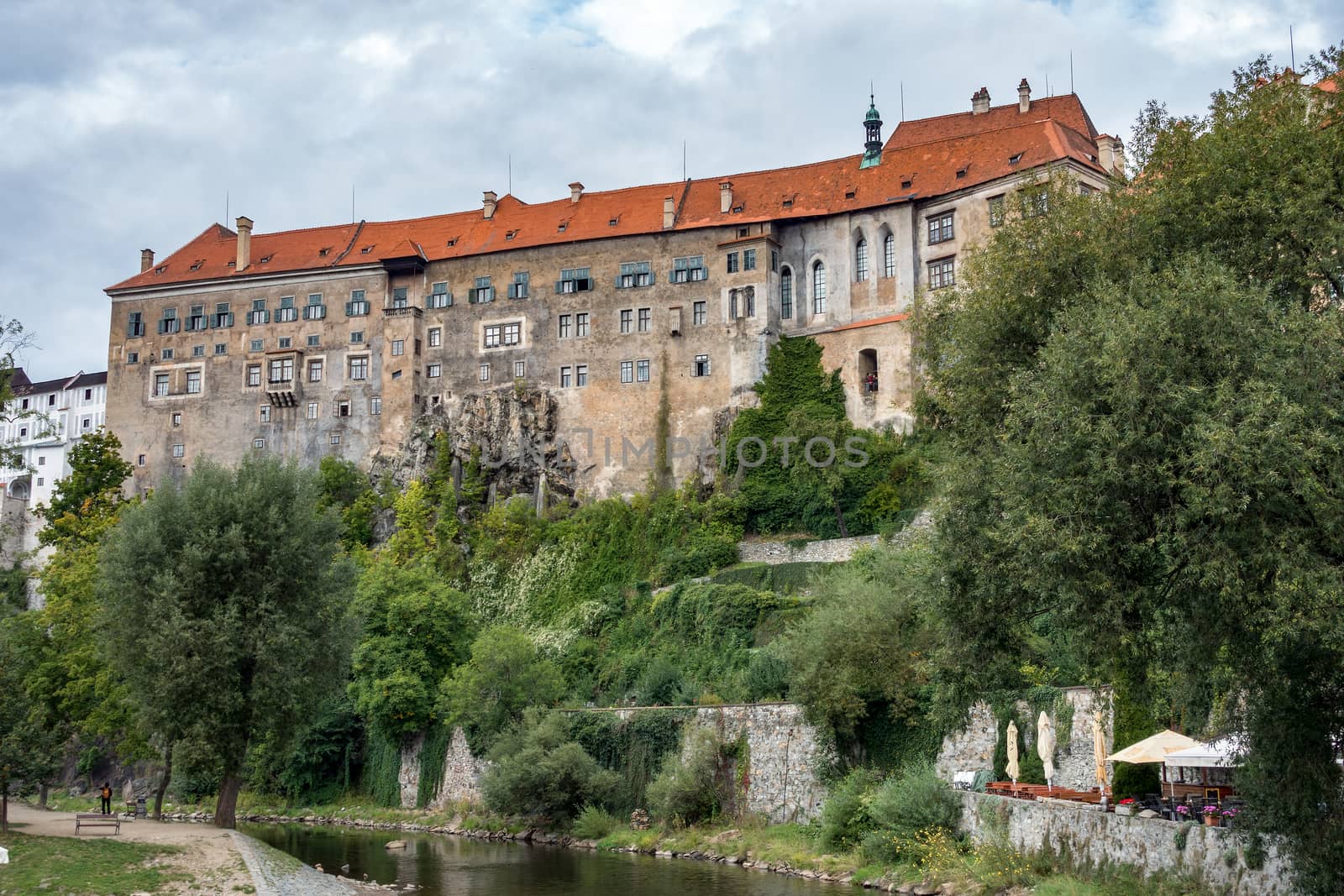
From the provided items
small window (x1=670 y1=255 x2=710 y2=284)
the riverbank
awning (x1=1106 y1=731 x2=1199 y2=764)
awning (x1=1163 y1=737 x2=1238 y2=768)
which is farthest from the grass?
small window (x1=670 y1=255 x2=710 y2=284)

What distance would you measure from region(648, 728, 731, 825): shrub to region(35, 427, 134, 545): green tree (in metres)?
37.1

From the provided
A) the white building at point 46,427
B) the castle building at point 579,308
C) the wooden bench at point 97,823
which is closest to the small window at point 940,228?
the castle building at point 579,308

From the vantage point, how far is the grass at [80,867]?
73.9 ft

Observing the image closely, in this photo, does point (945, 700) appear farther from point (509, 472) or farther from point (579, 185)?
point (579, 185)

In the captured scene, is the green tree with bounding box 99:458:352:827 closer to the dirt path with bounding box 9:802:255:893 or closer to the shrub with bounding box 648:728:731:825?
the dirt path with bounding box 9:802:255:893

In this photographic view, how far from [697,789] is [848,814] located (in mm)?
6274

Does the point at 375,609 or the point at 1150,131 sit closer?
the point at 1150,131

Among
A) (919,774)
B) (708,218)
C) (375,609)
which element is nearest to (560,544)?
(375,609)

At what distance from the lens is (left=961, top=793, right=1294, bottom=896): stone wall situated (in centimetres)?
1881

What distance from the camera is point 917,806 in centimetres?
2688

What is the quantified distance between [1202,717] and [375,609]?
32.6 meters

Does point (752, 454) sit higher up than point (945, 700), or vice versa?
point (752, 454)

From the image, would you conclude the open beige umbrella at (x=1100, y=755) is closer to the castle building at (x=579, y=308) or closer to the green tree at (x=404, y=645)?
the green tree at (x=404, y=645)

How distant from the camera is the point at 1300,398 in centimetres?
1675
